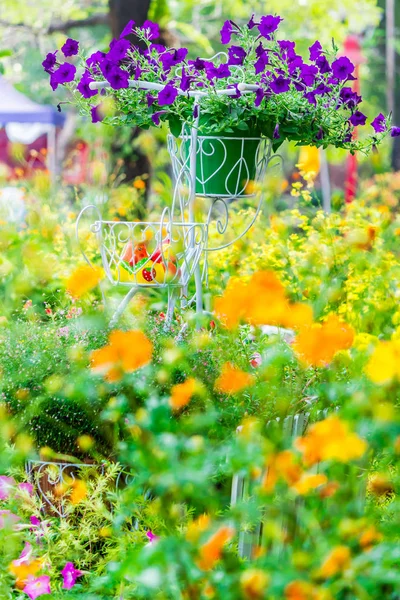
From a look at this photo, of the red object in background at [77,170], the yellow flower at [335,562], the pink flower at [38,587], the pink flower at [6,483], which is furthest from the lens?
the red object in background at [77,170]

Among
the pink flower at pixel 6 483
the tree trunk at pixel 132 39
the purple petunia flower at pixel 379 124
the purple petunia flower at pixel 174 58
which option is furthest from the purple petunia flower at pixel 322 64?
the tree trunk at pixel 132 39

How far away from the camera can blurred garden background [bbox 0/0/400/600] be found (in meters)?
1.25

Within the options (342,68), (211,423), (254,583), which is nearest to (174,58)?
(342,68)

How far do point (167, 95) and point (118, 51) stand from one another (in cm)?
24

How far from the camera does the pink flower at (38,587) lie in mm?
1882

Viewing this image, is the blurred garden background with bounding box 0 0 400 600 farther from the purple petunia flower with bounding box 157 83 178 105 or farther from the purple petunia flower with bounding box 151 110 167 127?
the purple petunia flower with bounding box 157 83 178 105

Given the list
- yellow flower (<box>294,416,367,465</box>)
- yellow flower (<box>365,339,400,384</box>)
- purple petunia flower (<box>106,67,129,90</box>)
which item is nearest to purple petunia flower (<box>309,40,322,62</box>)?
purple petunia flower (<box>106,67,129,90</box>)

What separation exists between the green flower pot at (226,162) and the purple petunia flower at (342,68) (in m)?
0.38

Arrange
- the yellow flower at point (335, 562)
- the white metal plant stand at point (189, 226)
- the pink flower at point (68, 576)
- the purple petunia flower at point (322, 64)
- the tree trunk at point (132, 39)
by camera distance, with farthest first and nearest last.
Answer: the tree trunk at point (132, 39) < the white metal plant stand at point (189, 226) < the purple petunia flower at point (322, 64) < the pink flower at point (68, 576) < the yellow flower at point (335, 562)

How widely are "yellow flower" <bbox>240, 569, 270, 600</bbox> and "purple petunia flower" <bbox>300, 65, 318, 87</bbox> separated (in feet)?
6.71

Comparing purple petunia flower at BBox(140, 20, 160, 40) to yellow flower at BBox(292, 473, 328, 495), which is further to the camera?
purple petunia flower at BBox(140, 20, 160, 40)

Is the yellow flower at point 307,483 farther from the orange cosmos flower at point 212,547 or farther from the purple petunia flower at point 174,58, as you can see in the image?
the purple petunia flower at point 174,58

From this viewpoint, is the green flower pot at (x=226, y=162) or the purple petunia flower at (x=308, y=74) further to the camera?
the green flower pot at (x=226, y=162)

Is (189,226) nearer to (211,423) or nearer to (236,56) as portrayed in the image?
(236,56)
